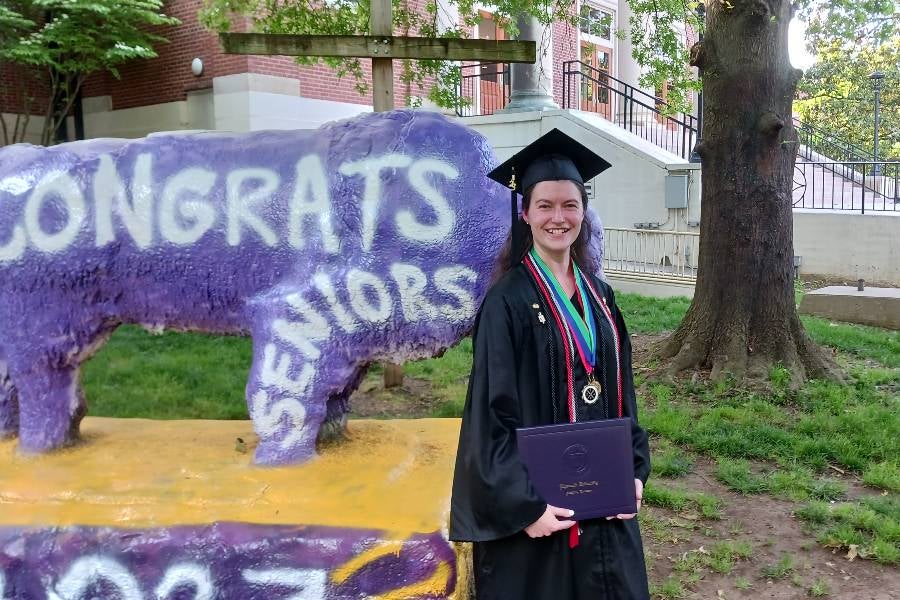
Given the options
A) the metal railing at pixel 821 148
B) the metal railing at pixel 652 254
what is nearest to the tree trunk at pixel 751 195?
the metal railing at pixel 652 254

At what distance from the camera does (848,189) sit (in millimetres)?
15453

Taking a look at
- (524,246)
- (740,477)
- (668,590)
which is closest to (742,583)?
(668,590)

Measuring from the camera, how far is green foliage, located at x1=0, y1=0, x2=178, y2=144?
34.4ft

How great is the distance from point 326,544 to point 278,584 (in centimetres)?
25

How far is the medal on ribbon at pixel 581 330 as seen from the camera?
2.23 meters

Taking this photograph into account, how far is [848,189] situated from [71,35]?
546 inches

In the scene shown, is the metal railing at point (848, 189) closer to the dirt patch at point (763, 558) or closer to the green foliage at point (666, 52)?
the green foliage at point (666, 52)

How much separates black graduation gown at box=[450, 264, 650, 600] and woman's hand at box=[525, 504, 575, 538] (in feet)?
0.24

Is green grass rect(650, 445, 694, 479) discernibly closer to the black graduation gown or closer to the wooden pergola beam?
the wooden pergola beam

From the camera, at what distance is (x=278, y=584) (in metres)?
2.85

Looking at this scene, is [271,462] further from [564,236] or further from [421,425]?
[564,236]

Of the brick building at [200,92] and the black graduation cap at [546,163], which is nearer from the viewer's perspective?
the black graduation cap at [546,163]

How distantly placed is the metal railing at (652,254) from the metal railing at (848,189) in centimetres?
335

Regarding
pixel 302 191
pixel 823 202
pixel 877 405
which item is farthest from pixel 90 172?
pixel 823 202
